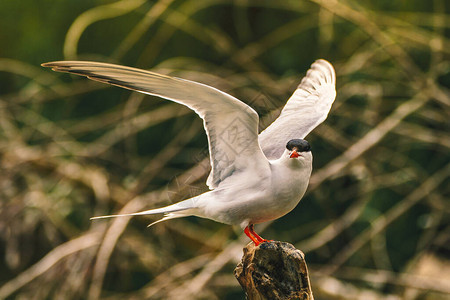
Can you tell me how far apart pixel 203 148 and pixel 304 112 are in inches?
16.5

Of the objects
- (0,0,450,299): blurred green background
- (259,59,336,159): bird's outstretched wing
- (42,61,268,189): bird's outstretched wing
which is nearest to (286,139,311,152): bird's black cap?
(42,61,268,189): bird's outstretched wing

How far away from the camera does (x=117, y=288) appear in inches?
155

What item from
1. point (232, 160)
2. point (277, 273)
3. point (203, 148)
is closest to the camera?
point (277, 273)

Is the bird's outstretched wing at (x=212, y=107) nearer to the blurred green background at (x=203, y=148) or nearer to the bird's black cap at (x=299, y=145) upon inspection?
the bird's black cap at (x=299, y=145)

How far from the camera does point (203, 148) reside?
2.14 m

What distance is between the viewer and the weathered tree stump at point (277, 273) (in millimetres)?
1673

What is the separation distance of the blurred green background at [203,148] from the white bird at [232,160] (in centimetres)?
23

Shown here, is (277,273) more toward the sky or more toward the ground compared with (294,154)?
more toward the ground

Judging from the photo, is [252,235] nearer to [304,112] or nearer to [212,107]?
[212,107]

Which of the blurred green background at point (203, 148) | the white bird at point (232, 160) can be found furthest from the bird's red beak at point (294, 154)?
the blurred green background at point (203, 148)

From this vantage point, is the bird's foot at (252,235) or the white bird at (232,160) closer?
the white bird at (232,160)

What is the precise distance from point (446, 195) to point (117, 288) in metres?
2.43

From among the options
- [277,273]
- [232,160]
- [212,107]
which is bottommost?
[277,273]

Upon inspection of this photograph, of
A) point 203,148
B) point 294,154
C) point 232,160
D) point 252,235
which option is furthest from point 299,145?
point 203,148
